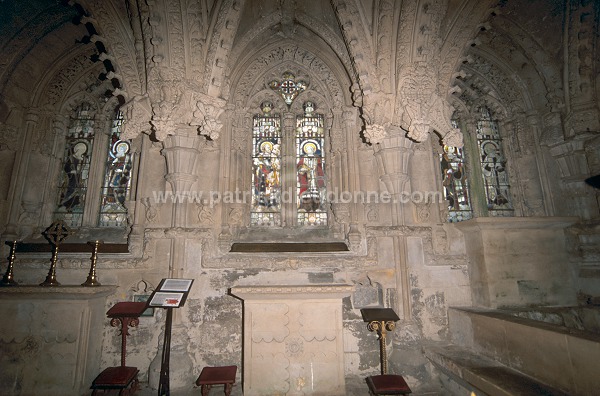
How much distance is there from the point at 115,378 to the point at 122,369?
0.83 feet

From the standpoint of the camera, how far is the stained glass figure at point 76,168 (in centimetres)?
555

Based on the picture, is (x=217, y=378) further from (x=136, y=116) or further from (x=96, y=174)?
(x=96, y=174)

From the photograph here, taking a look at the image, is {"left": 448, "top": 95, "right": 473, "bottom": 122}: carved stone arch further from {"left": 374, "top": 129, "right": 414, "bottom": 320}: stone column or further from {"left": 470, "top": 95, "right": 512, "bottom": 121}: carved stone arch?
{"left": 374, "top": 129, "right": 414, "bottom": 320}: stone column

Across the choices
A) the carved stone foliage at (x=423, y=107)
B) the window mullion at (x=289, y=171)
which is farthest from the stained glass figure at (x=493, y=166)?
the window mullion at (x=289, y=171)

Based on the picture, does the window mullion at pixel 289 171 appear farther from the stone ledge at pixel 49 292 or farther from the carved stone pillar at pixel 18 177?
the carved stone pillar at pixel 18 177

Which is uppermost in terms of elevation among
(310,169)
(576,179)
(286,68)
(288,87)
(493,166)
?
(286,68)

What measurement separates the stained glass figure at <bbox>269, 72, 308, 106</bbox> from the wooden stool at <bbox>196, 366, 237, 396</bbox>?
456cm

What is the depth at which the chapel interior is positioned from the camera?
3.79m

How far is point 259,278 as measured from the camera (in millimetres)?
4598

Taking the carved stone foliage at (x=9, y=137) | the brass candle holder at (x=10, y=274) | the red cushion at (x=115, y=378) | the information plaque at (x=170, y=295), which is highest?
the carved stone foliage at (x=9, y=137)

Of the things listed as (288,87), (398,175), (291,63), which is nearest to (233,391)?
(398,175)

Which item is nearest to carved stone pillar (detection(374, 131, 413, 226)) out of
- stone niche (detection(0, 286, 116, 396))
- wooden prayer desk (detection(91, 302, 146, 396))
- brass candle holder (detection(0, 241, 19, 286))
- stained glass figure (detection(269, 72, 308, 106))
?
stained glass figure (detection(269, 72, 308, 106))

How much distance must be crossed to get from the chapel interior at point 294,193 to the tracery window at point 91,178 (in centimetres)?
4

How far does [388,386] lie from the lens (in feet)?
11.0
